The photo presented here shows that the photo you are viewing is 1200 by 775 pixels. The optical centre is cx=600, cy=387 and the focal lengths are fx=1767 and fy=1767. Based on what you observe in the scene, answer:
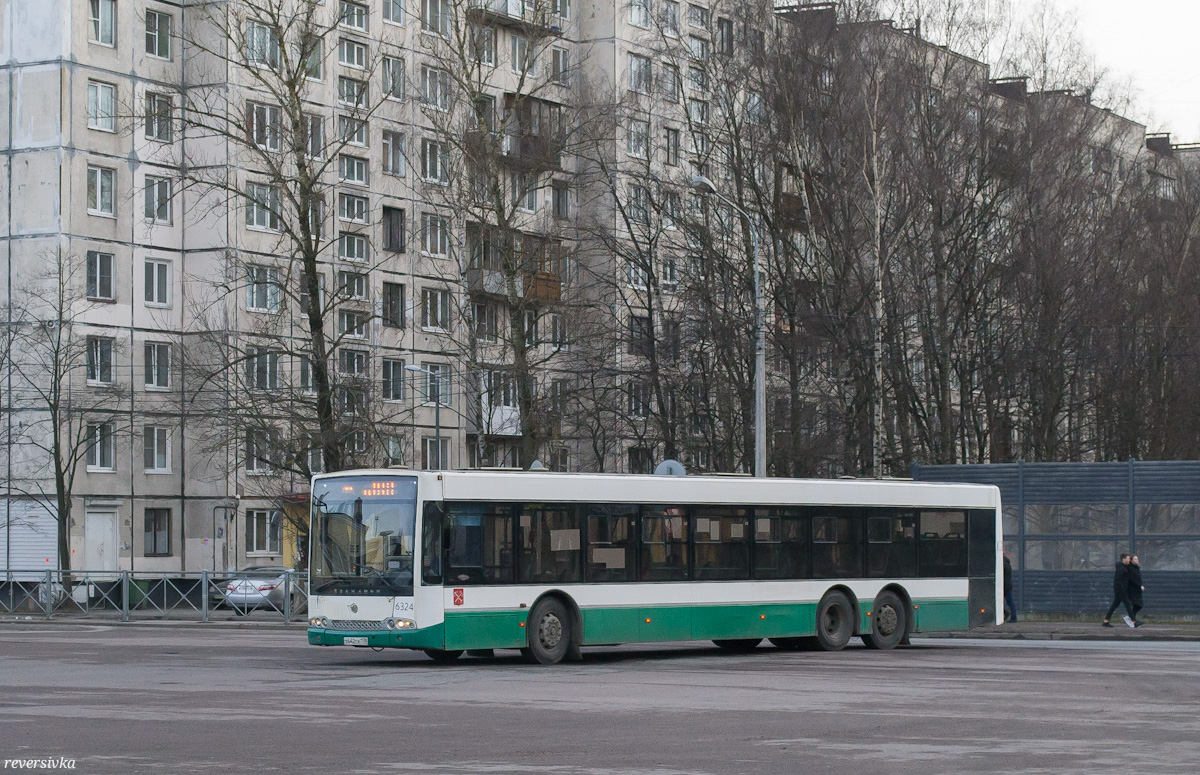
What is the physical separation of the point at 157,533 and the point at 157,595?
20490 millimetres

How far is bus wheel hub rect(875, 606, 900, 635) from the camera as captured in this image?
91.6 ft

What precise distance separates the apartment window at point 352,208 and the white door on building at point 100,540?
47.1 feet

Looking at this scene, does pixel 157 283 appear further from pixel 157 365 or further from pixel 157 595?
pixel 157 595

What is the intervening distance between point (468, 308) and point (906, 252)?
11960 millimetres

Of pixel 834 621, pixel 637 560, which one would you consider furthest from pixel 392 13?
pixel 637 560

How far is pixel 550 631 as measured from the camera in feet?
78.7

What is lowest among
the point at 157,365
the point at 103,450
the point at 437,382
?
the point at 103,450

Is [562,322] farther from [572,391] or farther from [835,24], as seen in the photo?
[835,24]

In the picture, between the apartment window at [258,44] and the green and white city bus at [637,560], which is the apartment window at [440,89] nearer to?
the apartment window at [258,44]

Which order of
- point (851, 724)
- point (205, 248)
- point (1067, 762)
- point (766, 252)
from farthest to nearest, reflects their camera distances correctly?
point (205, 248) < point (766, 252) < point (851, 724) < point (1067, 762)

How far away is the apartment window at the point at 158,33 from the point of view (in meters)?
61.8

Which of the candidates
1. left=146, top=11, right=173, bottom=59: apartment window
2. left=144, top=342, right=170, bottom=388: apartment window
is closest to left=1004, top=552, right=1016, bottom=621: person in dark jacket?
left=144, top=342, right=170, bottom=388: apartment window

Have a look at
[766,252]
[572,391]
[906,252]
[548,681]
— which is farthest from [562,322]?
[548,681]

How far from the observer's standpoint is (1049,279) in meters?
47.8
